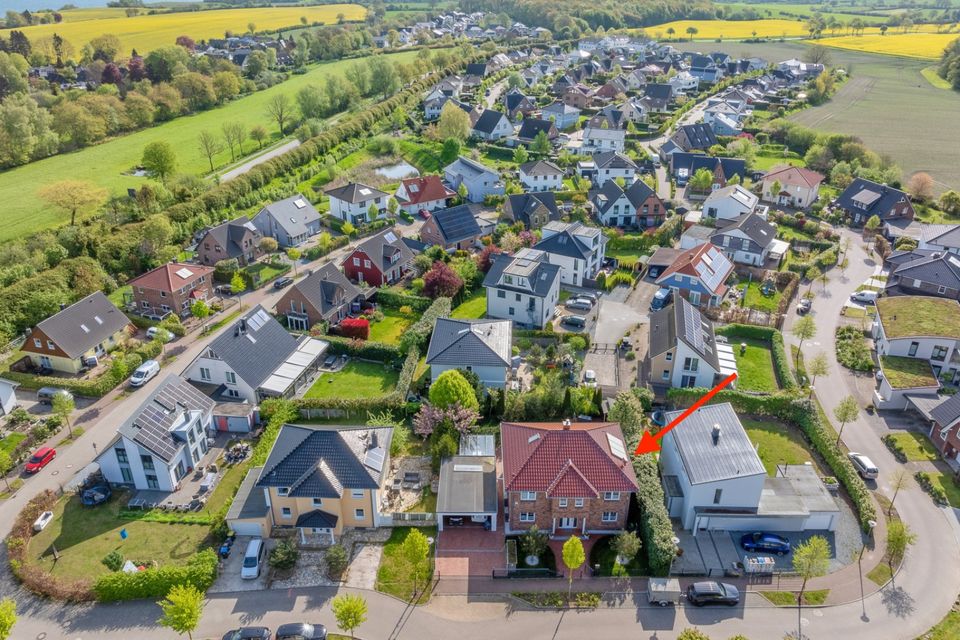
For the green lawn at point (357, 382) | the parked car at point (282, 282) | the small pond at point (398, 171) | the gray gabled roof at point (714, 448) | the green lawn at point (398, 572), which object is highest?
the gray gabled roof at point (714, 448)

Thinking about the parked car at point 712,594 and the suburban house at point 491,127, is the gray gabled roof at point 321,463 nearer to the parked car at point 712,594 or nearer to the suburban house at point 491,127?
the parked car at point 712,594

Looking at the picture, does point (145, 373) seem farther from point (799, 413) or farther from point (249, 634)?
point (799, 413)

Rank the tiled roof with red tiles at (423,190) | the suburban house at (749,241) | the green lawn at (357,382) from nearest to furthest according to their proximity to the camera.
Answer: the green lawn at (357,382) → the suburban house at (749,241) → the tiled roof with red tiles at (423,190)

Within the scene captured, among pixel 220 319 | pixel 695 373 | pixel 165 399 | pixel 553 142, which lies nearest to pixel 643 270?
pixel 695 373

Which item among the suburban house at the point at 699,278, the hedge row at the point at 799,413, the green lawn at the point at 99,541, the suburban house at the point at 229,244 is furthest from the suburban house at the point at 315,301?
the suburban house at the point at 699,278

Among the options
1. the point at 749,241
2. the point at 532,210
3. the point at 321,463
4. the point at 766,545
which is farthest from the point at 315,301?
the point at 749,241

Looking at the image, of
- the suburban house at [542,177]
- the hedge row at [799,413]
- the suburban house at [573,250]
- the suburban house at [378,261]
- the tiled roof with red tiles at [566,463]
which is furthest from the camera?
the suburban house at [542,177]

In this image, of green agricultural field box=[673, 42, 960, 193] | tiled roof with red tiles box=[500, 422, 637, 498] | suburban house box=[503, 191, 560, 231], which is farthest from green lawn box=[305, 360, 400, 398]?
green agricultural field box=[673, 42, 960, 193]

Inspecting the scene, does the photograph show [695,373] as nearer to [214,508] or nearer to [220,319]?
[214,508]
